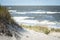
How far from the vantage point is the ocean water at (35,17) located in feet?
8.73

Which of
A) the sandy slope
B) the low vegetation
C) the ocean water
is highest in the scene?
the ocean water

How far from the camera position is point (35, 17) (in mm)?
2682

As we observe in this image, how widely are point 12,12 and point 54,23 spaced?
0.58 meters

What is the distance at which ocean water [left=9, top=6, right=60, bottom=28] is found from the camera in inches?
105

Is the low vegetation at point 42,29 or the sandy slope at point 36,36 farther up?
the low vegetation at point 42,29

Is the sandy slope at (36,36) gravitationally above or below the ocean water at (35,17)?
below

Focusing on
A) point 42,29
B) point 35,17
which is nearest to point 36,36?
point 42,29

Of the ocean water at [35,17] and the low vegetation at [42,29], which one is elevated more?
the ocean water at [35,17]

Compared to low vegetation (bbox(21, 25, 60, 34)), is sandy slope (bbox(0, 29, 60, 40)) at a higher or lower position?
lower

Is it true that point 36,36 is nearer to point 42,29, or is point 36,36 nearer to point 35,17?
point 42,29

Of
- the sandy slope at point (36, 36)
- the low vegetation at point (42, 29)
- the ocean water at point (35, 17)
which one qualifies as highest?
the ocean water at point (35, 17)

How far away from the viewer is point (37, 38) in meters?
2.63

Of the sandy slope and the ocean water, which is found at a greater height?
the ocean water

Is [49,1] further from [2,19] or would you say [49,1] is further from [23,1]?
[2,19]
